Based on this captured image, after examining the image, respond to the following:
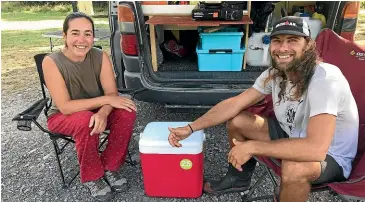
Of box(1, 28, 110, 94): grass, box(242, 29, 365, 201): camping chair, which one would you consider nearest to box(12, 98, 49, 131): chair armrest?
box(242, 29, 365, 201): camping chair

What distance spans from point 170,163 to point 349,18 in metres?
1.96

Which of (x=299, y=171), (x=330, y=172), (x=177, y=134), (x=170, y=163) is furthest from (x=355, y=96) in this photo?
(x=170, y=163)

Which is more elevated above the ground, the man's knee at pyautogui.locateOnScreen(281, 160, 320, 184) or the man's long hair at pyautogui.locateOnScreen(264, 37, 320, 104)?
the man's long hair at pyautogui.locateOnScreen(264, 37, 320, 104)

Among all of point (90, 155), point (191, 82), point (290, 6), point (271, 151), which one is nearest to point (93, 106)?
point (90, 155)

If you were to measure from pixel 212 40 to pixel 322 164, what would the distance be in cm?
184

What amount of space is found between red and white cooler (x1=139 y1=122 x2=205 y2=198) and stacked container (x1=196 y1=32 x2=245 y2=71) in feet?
3.71

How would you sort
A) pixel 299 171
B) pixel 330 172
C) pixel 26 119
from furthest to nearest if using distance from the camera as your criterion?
pixel 26 119, pixel 330 172, pixel 299 171

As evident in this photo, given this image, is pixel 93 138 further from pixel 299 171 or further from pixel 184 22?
pixel 184 22

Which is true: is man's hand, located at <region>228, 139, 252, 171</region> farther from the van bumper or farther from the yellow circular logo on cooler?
the van bumper

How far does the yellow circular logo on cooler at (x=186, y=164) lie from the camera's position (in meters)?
2.23

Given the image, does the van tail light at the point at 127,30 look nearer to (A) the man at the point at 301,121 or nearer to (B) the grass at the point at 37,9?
(A) the man at the point at 301,121

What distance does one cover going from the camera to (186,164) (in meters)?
2.25

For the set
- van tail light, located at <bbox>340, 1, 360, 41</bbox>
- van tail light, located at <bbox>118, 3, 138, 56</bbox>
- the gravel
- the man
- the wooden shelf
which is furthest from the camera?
the wooden shelf

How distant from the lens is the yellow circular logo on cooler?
223cm
